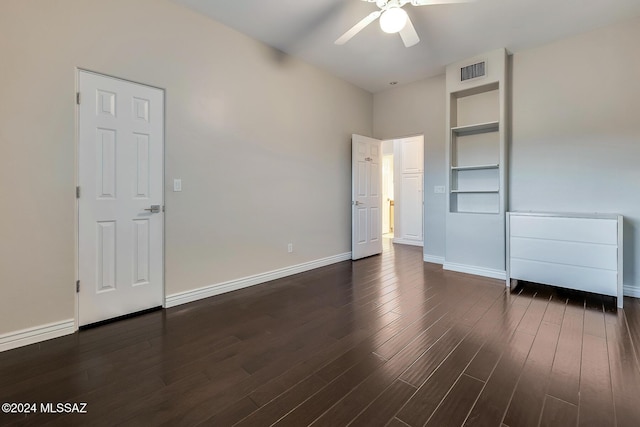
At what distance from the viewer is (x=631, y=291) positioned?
10.00 ft

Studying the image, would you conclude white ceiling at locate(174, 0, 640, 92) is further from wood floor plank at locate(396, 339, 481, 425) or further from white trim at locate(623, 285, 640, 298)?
wood floor plank at locate(396, 339, 481, 425)

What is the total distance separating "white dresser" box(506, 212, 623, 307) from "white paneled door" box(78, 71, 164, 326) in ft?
12.9

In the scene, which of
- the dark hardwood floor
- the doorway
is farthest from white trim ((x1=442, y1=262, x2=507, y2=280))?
the doorway

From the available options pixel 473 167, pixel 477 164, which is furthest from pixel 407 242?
pixel 473 167

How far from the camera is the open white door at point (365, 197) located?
15.6 feet

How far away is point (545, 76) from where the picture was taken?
11.6ft

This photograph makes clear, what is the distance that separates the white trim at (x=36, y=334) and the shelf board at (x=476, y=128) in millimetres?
4853

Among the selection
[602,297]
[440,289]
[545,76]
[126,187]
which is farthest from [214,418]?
[545,76]

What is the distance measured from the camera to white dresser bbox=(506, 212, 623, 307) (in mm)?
2768

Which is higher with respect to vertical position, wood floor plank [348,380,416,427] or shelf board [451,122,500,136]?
shelf board [451,122,500,136]

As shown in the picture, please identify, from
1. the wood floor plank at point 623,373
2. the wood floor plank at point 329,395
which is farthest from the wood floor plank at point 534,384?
the wood floor plank at point 329,395

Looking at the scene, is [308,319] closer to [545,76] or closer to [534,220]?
[534,220]

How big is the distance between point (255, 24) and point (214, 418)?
3.52 metres

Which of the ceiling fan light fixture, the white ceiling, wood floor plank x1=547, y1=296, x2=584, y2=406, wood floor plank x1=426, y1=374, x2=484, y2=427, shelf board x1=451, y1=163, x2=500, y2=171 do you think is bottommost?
wood floor plank x1=426, y1=374, x2=484, y2=427
